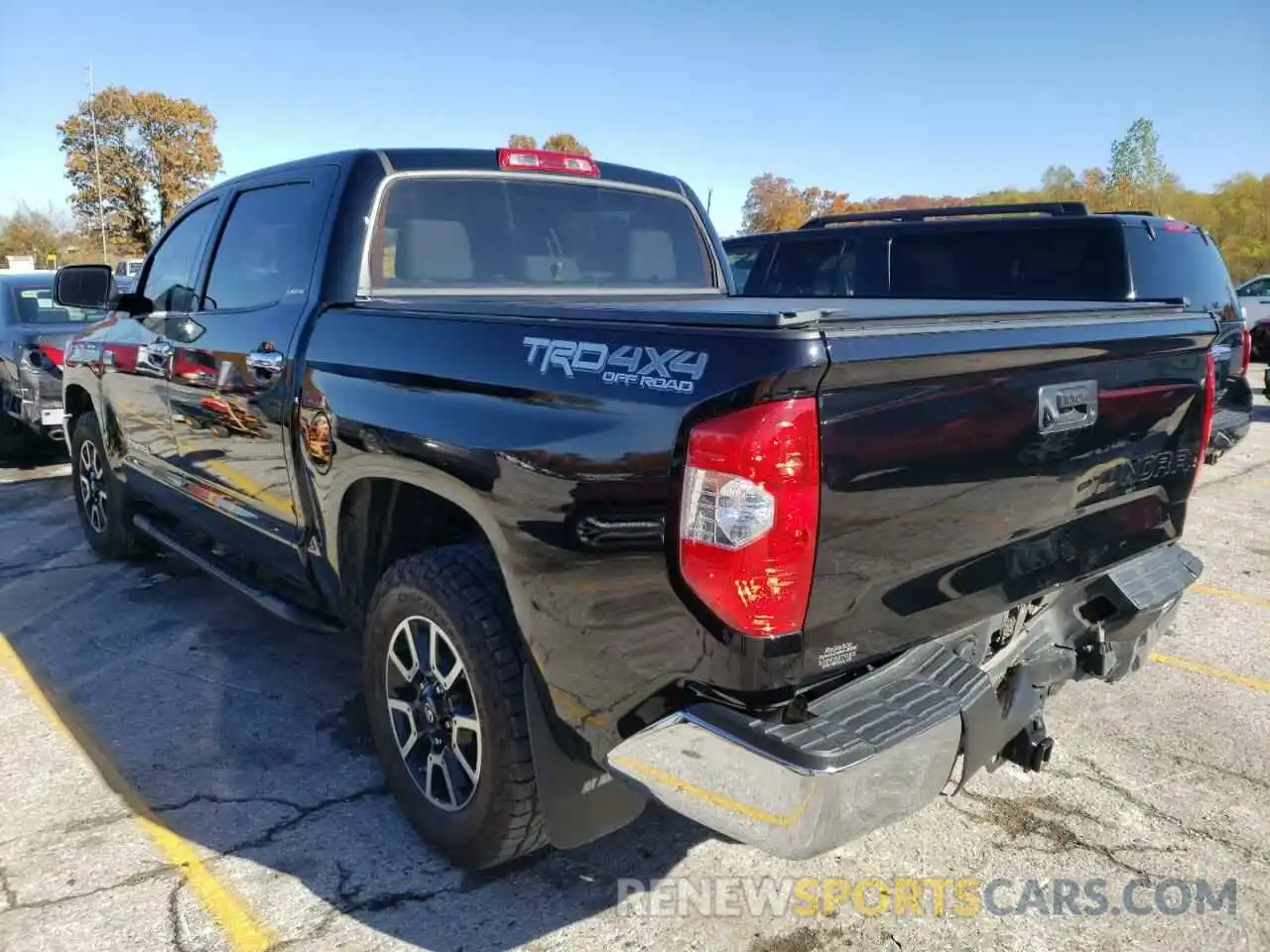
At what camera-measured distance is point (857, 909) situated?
8.67 ft

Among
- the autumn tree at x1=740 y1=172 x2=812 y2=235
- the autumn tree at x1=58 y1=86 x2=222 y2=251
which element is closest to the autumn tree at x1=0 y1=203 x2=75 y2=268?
the autumn tree at x1=58 y1=86 x2=222 y2=251

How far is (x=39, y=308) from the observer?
8836 millimetres

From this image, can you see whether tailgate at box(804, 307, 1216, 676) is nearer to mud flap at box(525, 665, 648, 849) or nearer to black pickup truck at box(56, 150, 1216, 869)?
black pickup truck at box(56, 150, 1216, 869)

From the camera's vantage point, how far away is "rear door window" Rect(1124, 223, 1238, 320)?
20.6 feet

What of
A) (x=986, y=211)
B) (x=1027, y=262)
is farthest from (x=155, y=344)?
(x=986, y=211)

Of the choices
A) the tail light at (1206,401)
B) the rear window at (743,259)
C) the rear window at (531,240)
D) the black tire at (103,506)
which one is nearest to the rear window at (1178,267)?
the rear window at (743,259)

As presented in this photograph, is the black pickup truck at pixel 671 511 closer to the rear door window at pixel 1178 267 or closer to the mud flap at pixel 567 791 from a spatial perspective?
the mud flap at pixel 567 791

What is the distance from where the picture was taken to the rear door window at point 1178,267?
629 cm

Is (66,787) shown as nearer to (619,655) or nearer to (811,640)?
(619,655)

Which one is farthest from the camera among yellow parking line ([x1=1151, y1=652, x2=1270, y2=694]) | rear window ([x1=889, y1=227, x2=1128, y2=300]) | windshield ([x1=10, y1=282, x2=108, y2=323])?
windshield ([x1=10, y1=282, x2=108, y2=323])

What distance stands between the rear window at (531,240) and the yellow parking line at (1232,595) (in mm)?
3231

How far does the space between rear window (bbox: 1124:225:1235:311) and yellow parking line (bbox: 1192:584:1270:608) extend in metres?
1.89

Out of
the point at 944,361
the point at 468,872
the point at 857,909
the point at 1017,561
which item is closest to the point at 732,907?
the point at 857,909

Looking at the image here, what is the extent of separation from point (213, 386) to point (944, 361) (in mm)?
2852
